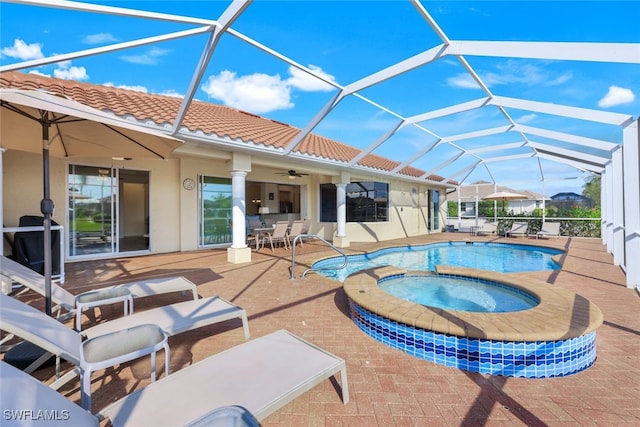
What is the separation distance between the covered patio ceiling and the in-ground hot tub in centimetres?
319

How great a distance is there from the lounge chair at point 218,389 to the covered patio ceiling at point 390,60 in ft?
13.6

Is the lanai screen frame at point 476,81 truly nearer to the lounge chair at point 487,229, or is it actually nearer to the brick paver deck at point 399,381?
the brick paver deck at point 399,381

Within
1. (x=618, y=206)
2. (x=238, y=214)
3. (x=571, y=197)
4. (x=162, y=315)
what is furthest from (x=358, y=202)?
(x=571, y=197)

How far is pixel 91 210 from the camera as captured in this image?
818 centimetres

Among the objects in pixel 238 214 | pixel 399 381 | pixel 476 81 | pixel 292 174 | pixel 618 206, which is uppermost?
pixel 476 81

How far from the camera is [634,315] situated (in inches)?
165

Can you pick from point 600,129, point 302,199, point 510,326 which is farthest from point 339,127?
point 510,326

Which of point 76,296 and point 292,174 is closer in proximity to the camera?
point 76,296

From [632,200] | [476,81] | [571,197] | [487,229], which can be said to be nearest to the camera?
[632,200]

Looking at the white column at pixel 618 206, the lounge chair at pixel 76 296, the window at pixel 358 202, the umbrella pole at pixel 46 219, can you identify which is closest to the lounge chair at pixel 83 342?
the umbrella pole at pixel 46 219

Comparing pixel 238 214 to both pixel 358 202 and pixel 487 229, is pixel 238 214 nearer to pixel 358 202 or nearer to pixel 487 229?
pixel 358 202

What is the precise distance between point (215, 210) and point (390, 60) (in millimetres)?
7727

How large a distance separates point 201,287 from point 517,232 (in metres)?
16.0

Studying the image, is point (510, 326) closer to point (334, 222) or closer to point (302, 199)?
point (334, 222)
